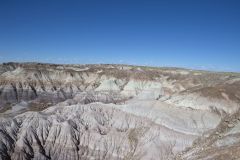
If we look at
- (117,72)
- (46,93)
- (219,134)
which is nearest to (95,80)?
(117,72)

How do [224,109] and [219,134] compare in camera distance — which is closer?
[219,134]

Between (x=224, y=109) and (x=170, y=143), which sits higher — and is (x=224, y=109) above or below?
above

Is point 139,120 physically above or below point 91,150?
above

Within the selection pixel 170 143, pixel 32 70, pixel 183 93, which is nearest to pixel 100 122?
pixel 170 143

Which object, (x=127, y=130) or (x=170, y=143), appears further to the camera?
(x=127, y=130)

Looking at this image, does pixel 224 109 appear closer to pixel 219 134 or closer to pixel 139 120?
pixel 219 134

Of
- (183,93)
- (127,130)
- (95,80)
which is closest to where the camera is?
(127,130)

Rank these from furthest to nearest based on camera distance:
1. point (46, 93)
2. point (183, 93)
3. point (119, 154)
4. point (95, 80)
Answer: point (95, 80) → point (46, 93) → point (183, 93) → point (119, 154)

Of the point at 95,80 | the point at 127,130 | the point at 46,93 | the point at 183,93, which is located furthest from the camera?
the point at 95,80

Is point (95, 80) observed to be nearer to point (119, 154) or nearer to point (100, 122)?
point (100, 122)
